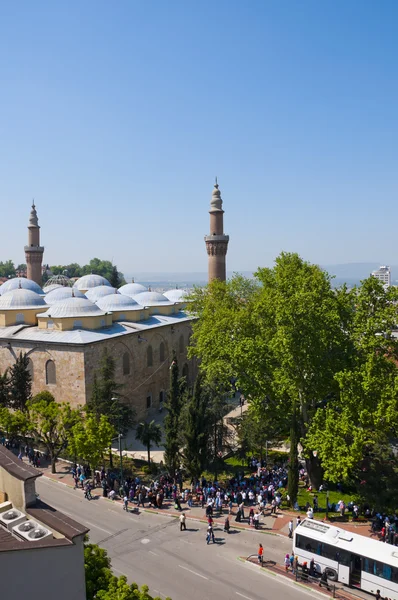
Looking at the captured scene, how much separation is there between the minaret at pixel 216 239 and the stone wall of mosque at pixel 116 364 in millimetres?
8817

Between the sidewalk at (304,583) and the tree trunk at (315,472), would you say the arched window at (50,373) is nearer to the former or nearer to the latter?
the tree trunk at (315,472)

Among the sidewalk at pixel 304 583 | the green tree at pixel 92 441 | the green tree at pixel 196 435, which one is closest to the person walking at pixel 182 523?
the sidewalk at pixel 304 583

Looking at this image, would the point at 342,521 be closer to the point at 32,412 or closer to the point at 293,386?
the point at 293,386

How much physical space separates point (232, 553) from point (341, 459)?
5039mm

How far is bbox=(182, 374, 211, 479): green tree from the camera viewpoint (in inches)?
869

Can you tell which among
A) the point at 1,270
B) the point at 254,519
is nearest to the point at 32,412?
the point at 254,519

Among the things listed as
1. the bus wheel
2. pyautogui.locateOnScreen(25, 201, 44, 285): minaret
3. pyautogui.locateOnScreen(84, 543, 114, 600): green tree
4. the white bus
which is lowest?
the bus wheel

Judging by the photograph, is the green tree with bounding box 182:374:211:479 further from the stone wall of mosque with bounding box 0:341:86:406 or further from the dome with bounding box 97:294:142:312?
the dome with bounding box 97:294:142:312

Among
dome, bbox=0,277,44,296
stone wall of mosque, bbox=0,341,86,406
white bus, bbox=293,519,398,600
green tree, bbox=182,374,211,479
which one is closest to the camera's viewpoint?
white bus, bbox=293,519,398,600

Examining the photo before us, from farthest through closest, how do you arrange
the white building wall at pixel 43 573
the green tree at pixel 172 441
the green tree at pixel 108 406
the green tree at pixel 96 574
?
the green tree at pixel 108 406, the green tree at pixel 172 441, the green tree at pixel 96 574, the white building wall at pixel 43 573

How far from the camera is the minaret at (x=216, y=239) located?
150 feet

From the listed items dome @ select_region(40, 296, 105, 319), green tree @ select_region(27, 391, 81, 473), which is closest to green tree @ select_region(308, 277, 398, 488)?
green tree @ select_region(27, 391, 81, 473)

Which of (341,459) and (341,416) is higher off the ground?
(341,416)

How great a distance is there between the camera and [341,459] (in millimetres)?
17281
